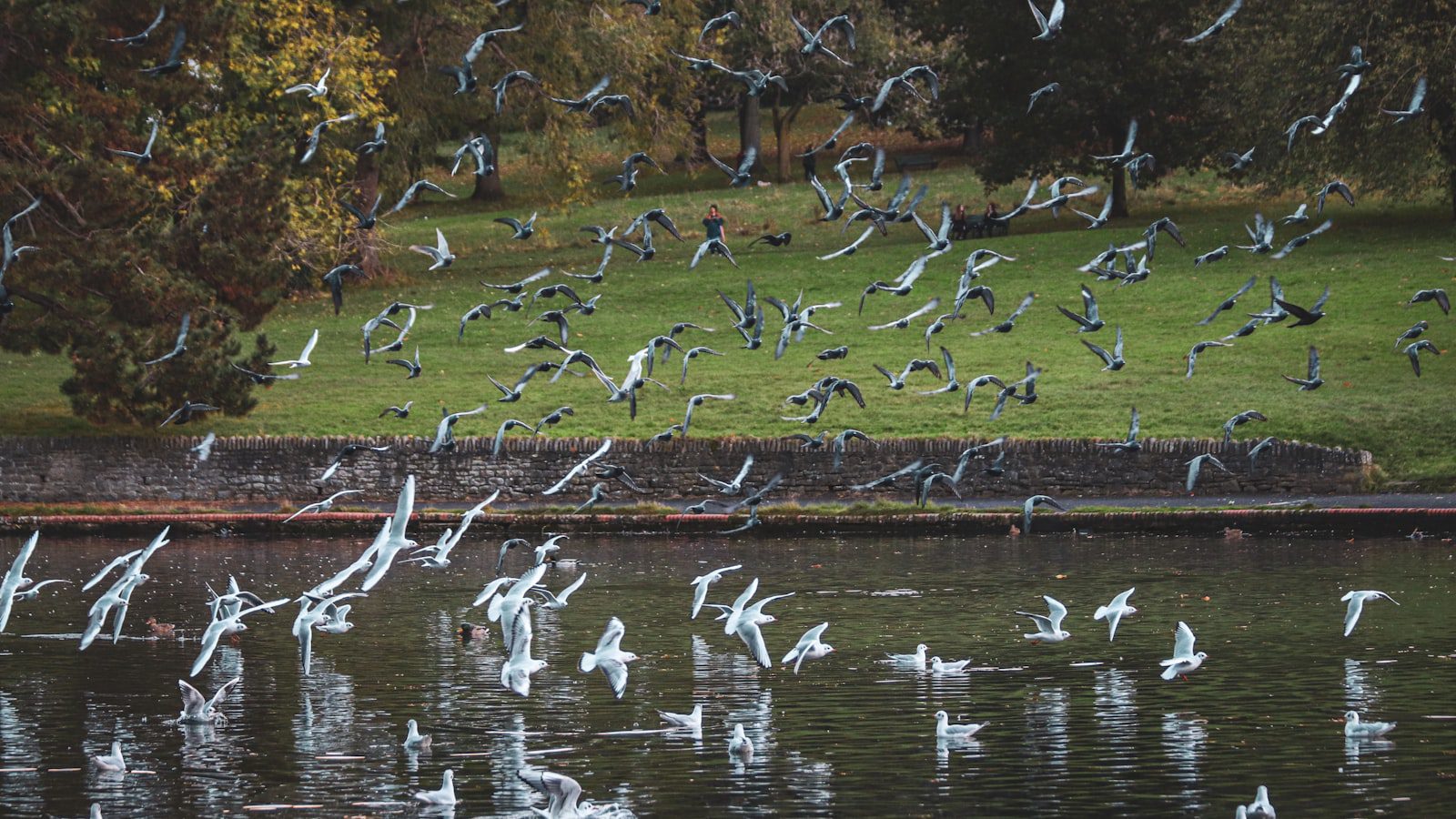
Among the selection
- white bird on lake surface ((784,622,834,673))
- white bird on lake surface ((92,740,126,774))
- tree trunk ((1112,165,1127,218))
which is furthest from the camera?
tree trunk ((1112,165,1127,218))

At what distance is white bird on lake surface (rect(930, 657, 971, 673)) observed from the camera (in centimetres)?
1639

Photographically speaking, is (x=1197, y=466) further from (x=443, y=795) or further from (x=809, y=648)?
(x=443, y=795)

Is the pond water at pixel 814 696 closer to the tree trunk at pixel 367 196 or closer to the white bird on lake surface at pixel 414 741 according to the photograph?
the white bird on lake surface at pixel 414 741

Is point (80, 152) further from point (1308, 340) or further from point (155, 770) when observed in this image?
point (1308, 340)

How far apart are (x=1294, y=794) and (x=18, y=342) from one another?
24.5 m

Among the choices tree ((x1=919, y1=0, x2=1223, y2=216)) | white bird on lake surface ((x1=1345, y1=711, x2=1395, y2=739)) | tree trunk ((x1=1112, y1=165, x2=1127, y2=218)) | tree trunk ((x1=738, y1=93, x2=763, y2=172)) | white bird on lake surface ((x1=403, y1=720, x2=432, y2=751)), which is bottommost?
white bird on lake surface ((x1=1345, y1=711, x2=1395, y2=739))

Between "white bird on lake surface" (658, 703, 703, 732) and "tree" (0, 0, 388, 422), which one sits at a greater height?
"tree" (0, 0, 388, 422)

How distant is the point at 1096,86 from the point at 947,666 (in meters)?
35.0

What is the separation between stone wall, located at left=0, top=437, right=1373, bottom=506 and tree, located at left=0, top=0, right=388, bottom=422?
1.25 metres

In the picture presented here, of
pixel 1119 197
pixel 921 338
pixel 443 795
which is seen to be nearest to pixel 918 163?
pixel 1119 197

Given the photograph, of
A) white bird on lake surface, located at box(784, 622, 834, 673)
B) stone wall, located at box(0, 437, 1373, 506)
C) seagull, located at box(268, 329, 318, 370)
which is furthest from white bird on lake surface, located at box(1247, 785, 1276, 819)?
stone wall, located at box(0, 437, 1373, 506)

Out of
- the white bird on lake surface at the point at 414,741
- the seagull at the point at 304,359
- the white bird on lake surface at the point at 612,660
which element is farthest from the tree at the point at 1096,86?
the white bird on lake surface at the point at 414,741

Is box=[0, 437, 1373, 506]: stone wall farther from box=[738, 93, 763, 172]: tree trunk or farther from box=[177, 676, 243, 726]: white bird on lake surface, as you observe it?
box=[738, 93, 763, 172]: tree trunk

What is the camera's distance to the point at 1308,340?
1480 inches
